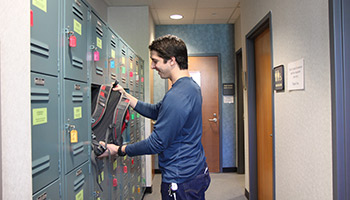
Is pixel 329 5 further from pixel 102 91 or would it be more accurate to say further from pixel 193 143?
pixel 102 91

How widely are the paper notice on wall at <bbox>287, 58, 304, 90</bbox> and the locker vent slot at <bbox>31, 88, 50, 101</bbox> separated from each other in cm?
149

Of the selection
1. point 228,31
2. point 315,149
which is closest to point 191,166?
point 315,149

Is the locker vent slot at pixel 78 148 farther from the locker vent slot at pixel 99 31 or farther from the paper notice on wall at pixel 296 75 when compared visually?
the paper notice on wall at pixel 296 75

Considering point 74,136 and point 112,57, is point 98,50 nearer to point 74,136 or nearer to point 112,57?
point 112,57

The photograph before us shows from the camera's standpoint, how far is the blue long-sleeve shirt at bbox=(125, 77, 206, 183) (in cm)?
145

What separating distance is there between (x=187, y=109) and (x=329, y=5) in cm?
89

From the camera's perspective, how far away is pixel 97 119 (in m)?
1.65

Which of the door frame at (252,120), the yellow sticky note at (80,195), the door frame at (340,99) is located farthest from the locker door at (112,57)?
the door frame at (252,120)

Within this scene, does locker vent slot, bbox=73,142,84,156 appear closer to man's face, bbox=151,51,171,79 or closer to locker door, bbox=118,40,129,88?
man's face, bbox=151,51,171,79

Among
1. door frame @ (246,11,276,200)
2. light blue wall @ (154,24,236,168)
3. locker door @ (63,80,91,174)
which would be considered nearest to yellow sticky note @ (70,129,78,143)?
locker door @ (63,80,91,174)

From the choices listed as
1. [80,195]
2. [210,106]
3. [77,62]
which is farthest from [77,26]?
[210,106]

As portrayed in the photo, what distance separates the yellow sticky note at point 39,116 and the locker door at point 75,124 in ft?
0.58

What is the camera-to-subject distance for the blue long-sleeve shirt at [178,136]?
4.75ft

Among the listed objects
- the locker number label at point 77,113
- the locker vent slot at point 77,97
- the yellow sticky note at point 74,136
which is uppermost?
the locker vent slot at point 77,97
